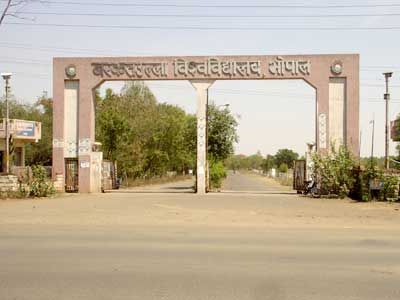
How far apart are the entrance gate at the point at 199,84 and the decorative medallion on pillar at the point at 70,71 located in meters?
0.06

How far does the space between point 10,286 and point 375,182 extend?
22238mm

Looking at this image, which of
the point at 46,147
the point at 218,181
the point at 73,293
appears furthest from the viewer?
the point at 46,147

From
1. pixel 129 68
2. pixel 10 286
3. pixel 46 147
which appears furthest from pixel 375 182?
pixel 46 147

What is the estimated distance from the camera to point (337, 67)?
32.5m

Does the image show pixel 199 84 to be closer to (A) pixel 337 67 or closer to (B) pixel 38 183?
(A) pixel 337 67

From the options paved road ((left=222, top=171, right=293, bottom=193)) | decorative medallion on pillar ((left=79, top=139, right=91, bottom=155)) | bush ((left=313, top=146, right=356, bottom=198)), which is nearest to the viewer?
bush ((left=313, top=146, right=356, bottom=198))

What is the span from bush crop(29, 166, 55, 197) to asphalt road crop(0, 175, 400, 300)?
397 inches

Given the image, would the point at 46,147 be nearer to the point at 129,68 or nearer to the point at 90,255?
the point at 129,68

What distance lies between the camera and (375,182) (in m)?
26.8

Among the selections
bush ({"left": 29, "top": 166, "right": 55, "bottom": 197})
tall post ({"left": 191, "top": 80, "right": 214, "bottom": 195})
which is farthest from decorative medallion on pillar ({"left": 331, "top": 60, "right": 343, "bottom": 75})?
bush ({"left": 29, "top": 166, "right": 55, "bottom": 197})

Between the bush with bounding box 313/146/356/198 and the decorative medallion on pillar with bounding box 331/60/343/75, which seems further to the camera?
the decorative medallion on pillar with bounding box 331/60/343/75

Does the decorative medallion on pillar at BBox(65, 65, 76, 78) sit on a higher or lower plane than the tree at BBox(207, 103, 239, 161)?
higher

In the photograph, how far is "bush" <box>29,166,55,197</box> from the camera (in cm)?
2875

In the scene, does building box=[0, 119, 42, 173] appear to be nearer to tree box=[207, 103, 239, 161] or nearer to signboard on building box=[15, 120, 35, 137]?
signboard on building box=[15, 120, 35, 137]
